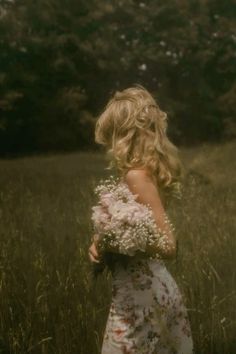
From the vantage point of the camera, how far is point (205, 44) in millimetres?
16766

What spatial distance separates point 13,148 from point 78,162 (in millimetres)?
2201

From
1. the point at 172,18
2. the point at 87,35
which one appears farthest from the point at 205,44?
the point at 87,35

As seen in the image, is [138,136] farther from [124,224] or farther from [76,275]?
[76,275]

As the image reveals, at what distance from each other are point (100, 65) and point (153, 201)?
457 inches

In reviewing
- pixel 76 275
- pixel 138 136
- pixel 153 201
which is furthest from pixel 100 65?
pixel 153 201

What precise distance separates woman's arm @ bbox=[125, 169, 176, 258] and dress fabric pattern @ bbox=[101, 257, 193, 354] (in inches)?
3.5

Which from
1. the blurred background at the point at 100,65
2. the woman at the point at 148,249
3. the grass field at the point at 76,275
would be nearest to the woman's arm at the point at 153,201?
the woman at the point at 148,249

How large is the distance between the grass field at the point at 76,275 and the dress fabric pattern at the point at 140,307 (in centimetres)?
80

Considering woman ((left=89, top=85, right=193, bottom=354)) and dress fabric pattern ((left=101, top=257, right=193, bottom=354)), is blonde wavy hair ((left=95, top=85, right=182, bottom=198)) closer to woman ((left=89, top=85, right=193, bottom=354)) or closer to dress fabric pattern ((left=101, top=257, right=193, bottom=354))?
woman ((left=89, top=85, right=193, bottom=354))

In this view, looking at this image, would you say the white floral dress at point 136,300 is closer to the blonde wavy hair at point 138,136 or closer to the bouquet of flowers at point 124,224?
the bouquet of flowers at point 124,224

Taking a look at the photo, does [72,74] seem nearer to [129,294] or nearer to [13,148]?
[13,148]

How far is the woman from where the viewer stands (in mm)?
3033

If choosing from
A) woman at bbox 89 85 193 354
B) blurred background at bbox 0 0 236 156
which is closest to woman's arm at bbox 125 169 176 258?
woman at bbox 89 85 193 354

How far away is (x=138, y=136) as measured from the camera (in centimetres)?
308
